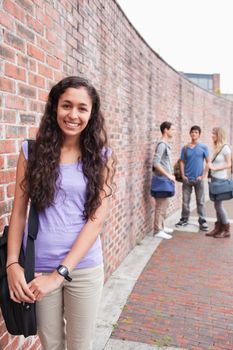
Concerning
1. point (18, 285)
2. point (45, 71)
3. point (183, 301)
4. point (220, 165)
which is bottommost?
point (183, 301)

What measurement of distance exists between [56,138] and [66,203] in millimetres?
340

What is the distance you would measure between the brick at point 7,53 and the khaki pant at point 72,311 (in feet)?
4.21

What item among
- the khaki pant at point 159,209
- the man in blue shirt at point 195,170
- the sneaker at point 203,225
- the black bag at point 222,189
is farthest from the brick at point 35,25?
the sneaker at point 203,225

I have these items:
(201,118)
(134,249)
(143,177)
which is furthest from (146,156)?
(201,118)

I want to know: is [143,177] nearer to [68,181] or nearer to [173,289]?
[173,289]

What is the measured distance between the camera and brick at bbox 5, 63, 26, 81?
90.4 inches

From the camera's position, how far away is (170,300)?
4.10 m

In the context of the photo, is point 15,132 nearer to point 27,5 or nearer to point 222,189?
point 27,5

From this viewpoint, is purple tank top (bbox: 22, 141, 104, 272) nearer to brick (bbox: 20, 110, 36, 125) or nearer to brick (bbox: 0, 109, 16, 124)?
brick (bbox: 0, 109, 16, 124)

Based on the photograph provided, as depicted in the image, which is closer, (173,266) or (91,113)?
(91,113)

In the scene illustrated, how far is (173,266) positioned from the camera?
520 cm

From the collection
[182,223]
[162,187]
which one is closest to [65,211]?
Answer: [162,187]

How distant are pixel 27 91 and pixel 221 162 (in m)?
4.52

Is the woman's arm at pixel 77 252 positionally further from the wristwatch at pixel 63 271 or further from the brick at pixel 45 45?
the brick at pixel 45 45
